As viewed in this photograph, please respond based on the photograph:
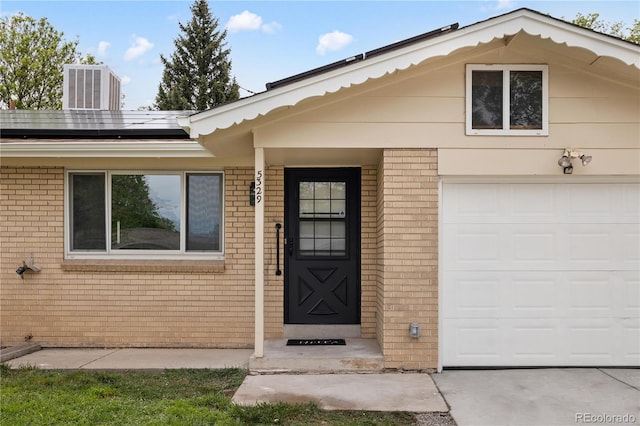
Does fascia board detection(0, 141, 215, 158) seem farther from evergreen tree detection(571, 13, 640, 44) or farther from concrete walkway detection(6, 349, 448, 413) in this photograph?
evergreen tree detection(571, 13, 640, 44)

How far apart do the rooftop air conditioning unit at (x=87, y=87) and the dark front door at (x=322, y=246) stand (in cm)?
469

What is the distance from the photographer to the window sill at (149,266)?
781cm

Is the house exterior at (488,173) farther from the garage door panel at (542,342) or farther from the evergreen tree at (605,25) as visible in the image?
the evergreen tree at (605,25)

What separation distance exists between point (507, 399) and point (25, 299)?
6481mm

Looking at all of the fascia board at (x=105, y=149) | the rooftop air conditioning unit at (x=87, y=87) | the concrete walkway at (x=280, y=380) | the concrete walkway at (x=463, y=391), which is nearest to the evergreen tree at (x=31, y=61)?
the rooftop air conditioning unit at (x=87, y=87)

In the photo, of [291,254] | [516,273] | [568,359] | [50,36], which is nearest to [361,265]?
[291,254]

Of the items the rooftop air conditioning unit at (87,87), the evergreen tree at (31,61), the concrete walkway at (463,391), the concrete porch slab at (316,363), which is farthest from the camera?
the evergreen tree at (31,61)

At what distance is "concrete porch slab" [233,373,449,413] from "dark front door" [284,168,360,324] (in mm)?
1709

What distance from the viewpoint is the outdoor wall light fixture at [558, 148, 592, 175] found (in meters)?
6.33

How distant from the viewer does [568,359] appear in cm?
656

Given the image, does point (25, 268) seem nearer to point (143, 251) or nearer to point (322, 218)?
point (143, 251)

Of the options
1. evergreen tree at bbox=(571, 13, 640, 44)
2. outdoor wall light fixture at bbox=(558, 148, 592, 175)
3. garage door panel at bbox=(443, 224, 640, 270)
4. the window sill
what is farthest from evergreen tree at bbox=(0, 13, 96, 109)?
outdoor wall light fixture at bbox=(558, 148, 592, 175)

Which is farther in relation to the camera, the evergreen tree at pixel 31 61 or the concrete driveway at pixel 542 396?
the evergreen tree at pixel 31 61

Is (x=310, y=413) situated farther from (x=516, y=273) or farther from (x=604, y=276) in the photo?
(x=604, y=276)
